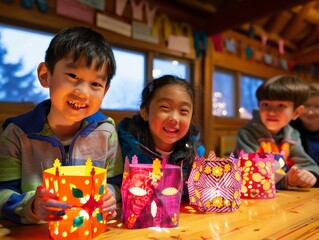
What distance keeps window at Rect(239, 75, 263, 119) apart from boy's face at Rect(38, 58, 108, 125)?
3652 millimetres

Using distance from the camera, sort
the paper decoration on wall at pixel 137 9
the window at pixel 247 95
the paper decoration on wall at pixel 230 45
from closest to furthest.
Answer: the paper decoration on wall at pixel 137 9 → the paper decoration on wall at pixel 230 45 → the window at pixel 247 95

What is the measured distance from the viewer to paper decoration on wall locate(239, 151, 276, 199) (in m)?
1.07

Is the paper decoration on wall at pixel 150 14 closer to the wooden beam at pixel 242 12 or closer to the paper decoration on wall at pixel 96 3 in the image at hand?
the paper decoration on wall at pixel 96 3

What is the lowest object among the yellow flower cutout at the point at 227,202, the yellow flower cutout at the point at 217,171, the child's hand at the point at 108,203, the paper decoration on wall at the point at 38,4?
the yellow flower cutout at the point at 227,202

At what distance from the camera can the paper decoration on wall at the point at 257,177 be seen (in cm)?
107

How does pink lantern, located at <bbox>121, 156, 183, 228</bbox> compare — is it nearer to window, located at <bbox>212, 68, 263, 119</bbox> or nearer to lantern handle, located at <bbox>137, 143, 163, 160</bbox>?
lantern handle, located at <bbox>137, 143, 163, 160</bbox>

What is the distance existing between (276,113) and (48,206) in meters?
1.07

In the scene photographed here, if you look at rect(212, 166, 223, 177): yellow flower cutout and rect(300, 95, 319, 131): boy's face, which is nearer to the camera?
rect(212, 166, 223, 177): yellow flower cutout

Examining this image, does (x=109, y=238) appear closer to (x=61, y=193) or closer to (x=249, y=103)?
(x=61, y=193)

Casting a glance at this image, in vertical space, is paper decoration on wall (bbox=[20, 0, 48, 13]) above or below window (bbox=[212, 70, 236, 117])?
above

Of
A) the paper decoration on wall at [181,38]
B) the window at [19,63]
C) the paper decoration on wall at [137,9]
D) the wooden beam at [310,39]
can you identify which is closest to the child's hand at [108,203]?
the window at [19,63]

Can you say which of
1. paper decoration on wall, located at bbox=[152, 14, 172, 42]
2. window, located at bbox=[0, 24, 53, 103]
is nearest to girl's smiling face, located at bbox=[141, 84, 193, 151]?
window, located at bbox=[0, 24, 53, 103]

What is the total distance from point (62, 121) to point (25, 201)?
0.84 ft

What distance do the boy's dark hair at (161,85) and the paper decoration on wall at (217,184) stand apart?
31cm
